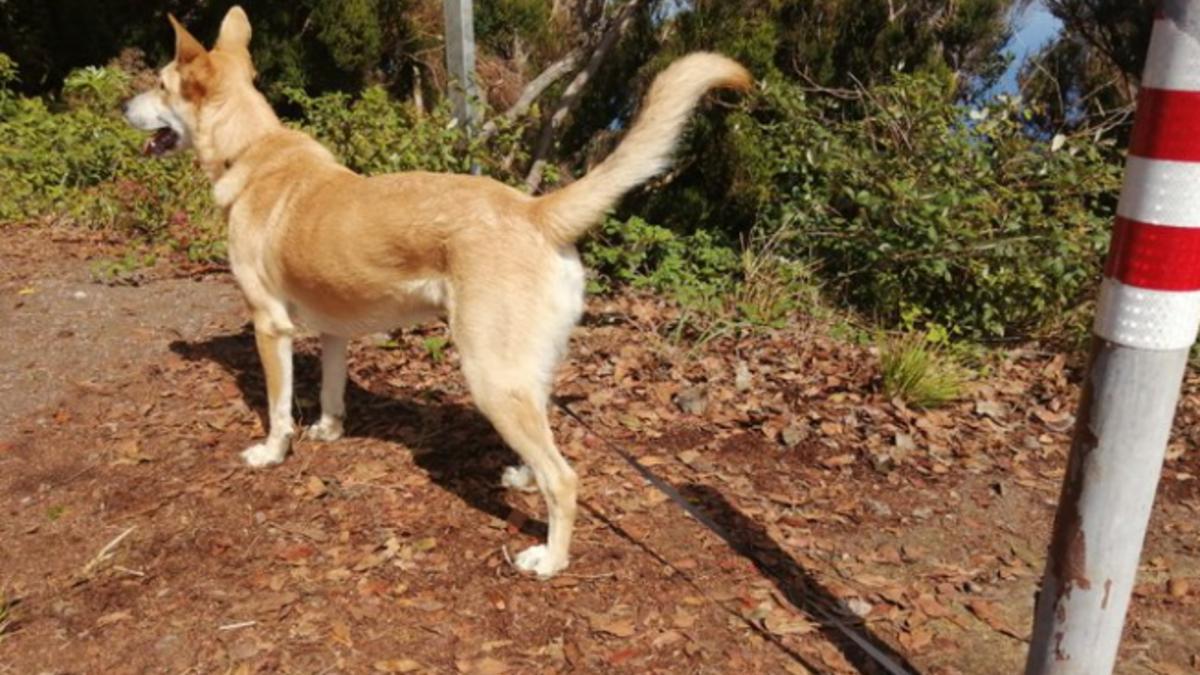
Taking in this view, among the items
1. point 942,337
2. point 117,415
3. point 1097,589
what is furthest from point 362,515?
point 942,337

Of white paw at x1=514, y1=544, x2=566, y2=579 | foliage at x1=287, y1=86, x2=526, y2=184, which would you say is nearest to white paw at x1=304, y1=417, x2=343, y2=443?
white paw at x1=514, y1=544, x2=566, y2=579

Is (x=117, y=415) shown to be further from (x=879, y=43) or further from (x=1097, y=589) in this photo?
(x=879, y=43)

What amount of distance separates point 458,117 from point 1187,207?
530cm

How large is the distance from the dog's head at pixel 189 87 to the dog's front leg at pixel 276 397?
3.53 feet

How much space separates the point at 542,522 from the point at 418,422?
1.10 metres

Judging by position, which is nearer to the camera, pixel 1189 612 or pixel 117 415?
pixel 1189 612

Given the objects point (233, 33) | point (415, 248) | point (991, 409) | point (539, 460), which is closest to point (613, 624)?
point (539, 460)

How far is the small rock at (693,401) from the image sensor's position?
4.25 metres

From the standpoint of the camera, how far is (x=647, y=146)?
108 inches

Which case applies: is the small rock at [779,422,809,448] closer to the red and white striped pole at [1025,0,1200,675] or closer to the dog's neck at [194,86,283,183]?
the red and white striped pole at [1025,0,1200,675]

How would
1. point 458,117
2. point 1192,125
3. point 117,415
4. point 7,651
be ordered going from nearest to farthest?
point 1192,125, point 7,651, point 117,415, point 458,117

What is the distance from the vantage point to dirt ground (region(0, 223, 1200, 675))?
8.79 feet

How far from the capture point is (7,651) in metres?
2.59

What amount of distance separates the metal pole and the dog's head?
6.77 ft
